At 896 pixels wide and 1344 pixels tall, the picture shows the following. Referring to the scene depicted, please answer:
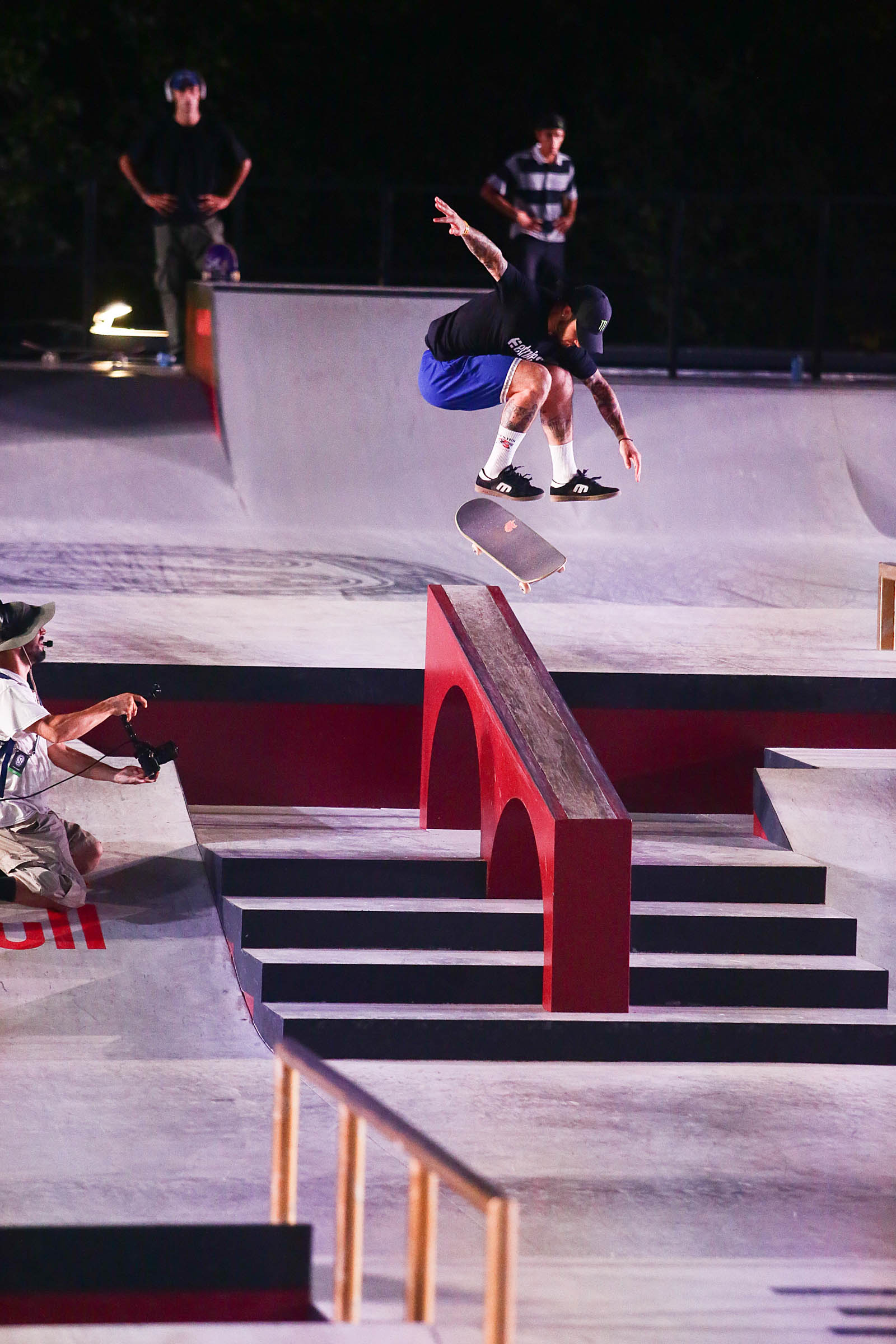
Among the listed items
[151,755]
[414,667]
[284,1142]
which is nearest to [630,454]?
[414,667]

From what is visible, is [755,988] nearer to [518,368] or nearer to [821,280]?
[518,368]

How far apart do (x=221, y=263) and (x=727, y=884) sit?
30.5 feet

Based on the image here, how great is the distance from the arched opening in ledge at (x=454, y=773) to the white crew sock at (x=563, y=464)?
3.31ft

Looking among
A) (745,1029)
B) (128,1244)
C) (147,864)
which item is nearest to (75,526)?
(147,864)

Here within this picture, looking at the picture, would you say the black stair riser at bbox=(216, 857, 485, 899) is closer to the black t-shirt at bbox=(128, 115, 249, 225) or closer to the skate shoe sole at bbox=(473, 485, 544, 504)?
the skate shoe sole at bbox=(473, 485, 544, 504)

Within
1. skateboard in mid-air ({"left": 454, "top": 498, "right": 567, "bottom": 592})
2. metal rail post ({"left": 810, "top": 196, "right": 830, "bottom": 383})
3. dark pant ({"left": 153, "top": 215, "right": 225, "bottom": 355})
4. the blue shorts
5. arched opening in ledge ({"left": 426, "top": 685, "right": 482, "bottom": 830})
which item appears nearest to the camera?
the blue shorts

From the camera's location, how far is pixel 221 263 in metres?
15.3

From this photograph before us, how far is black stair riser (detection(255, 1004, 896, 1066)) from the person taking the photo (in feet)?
20.9

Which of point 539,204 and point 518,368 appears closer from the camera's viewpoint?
point 518,368

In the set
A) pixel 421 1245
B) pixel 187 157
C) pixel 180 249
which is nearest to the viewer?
pixel 421 1245

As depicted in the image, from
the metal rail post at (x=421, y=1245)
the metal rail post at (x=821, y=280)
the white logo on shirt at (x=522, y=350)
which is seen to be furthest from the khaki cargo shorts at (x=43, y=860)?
the metal rail post at (x=821, y=280)

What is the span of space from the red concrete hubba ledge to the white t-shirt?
171cm

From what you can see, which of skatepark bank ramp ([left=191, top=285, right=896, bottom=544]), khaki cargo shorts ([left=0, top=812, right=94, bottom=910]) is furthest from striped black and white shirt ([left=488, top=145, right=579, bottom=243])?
khaki cargo shorts ([left=0, top=812, right=94, bottom=910])

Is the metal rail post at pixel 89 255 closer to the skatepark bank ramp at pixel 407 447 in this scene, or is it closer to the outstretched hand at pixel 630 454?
the skatepark bank ramp at pixel 407 447
